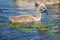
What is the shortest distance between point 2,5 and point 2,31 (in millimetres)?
10499

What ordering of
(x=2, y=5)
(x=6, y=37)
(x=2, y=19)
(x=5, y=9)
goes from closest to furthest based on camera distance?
(x=6, y=37) → (x=2, y=19) → (x=5, y=9) → (x=2, y=5)

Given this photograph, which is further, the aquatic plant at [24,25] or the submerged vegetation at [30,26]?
the aquatic plant at [24,25]

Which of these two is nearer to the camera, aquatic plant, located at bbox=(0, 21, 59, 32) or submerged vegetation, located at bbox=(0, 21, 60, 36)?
submerged vegetation, located at bbox=(0, 21, 60, 36)

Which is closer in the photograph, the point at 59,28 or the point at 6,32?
the point at 6,32

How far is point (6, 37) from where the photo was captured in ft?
50.2

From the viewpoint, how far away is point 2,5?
26766 mm

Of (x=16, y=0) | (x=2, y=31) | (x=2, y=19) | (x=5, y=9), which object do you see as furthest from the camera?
(x=16, y=0)

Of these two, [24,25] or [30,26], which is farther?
[24,25]

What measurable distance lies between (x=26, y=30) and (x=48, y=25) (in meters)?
2.13

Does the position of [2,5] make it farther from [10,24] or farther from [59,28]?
[59,28]

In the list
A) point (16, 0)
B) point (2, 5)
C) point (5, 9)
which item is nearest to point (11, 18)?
point (5, 9)

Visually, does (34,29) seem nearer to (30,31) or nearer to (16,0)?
(30,31)

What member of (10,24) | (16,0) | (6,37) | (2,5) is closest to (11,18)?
(10,24)

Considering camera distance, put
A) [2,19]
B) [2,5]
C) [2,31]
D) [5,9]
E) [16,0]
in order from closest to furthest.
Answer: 1. [2,31]
2. [2,19]
3. [5,9]
4. [2,5]
5. [16,0]
